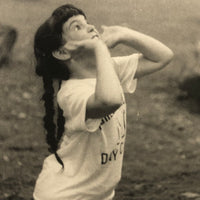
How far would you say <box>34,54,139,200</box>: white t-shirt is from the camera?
895 millimetres

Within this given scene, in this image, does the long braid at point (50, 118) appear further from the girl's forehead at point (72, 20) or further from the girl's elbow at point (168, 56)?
the girl's elbow at point (168, 56)

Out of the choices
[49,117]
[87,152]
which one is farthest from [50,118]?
[87,152]

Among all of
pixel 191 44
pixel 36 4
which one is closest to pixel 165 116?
pixel 191 44

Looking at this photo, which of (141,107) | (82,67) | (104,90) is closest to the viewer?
(104,90)

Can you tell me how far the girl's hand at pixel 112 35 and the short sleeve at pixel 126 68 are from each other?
50mm

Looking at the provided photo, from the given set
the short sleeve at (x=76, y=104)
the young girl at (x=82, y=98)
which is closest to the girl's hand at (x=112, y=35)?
the young girl at (x=82, y=98)

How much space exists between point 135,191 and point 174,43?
37cm

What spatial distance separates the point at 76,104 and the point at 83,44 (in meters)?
0.12

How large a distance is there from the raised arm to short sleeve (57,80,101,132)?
119 millimetres

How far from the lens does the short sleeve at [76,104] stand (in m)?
0.85

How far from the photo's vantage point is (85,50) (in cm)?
88

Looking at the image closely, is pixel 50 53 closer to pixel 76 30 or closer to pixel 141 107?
pixel 76 30

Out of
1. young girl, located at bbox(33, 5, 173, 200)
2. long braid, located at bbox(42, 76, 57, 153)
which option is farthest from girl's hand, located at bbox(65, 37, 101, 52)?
long braid, located at bbox(42, 76, 57, 153)

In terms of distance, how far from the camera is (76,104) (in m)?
0.85
